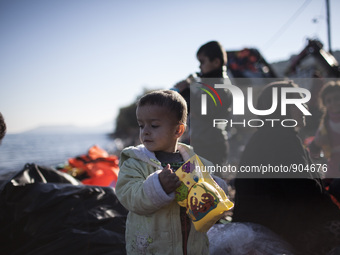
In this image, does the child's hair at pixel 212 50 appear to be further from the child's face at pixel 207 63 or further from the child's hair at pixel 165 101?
the child's hair at pixel 165 101

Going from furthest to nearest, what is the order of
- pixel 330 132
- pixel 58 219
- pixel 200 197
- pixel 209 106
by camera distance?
1. pixel 330 132
2. pixel 209 106
3. pixel 58 219
4. pixel 200 197

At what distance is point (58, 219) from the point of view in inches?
86.6

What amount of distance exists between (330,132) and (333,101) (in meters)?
0.43

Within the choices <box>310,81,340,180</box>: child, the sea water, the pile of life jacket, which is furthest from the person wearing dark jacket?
the sea water

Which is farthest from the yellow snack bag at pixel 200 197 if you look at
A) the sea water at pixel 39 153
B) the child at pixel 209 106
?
the sea water at pixel 39 153

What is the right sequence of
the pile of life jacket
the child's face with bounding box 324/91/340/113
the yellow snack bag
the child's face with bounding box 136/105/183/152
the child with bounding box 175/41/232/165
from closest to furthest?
1. the yellow snack bag
2. the child's face with bounding box 136/105/183/152
3. the child with bounding box 175/41/232/165
4. the child's face with bounding box 324/91/340/113
5. the pile of life jacket

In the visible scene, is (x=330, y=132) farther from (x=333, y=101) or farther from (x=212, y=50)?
(x=212, y=50)

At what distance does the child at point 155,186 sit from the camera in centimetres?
122

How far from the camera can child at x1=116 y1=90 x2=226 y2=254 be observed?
1218mm

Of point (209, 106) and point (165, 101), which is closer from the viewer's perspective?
point (165, 101)

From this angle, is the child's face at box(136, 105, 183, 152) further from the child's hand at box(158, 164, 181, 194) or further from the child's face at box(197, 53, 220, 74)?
the child's face at box(197, 53, 220, 74)

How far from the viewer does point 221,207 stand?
114cm

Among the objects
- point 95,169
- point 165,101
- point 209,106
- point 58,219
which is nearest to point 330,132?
point 209,106

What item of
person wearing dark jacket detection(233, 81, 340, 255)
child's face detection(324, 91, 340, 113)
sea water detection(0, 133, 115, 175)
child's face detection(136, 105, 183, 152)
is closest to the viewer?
child's face detection(136, 105, 183, 152)
